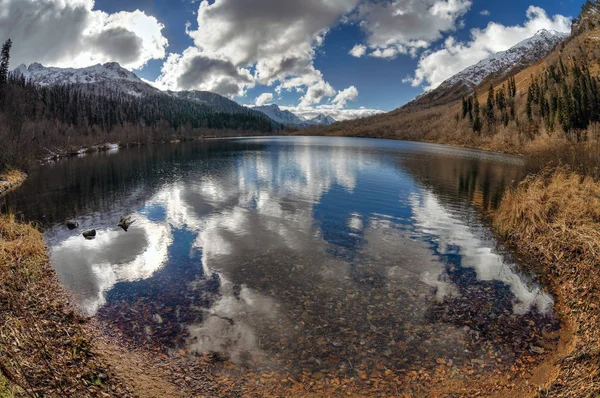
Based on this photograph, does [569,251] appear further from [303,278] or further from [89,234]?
[89,234]

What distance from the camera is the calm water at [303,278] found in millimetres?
12180

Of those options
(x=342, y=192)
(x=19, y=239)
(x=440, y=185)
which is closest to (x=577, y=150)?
(x=440, y=185)

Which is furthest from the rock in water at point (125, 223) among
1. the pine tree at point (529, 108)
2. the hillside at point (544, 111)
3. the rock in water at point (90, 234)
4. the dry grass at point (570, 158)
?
the pine tree at point (529, 108)

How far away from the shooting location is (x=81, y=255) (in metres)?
21.0

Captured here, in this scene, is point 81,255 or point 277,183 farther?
point 277,183

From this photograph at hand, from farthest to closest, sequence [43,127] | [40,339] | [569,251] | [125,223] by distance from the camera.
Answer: [43,127] < [125,223] < [569,251] < [40,339]

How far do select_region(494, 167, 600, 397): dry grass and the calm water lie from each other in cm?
134

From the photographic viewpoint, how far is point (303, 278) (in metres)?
17.5

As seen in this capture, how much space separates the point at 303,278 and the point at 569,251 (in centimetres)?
1458

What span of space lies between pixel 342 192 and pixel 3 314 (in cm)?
3453

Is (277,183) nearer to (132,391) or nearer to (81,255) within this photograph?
(81,255)

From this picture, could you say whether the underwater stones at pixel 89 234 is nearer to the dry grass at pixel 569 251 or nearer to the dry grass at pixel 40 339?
the dry grass at pixel 40 339

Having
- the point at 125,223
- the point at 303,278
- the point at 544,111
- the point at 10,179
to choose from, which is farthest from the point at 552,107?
the point at 10,179

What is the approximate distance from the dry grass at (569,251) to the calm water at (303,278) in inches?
52.8
